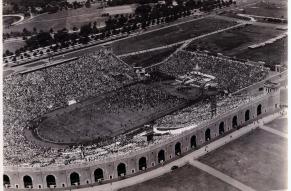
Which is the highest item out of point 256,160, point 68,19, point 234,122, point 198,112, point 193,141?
point 68,19

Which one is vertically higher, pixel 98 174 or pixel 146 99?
pixel 146 99

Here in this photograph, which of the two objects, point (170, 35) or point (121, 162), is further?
point (170, 35)

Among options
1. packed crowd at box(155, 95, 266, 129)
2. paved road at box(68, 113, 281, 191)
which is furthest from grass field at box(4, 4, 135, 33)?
paved road at box(68, 113, 281, 191)

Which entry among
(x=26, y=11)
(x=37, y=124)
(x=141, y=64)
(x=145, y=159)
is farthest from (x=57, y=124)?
(x=26, y=11)

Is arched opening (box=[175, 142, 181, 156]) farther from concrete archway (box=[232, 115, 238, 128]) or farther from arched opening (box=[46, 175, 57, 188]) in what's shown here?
arched opening (box=[46, 175, 57, 188])

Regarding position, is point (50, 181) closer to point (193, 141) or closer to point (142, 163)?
point (142, 163)

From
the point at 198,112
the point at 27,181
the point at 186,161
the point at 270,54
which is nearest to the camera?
the point at 27,181

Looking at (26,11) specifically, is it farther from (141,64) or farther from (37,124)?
(37,124)

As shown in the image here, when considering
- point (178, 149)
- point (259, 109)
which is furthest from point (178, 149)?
point (259, 109)
